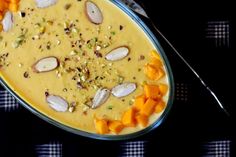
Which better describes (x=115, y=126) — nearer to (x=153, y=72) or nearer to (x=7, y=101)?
(x=153, y=72)

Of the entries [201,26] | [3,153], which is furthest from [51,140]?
[201,26]

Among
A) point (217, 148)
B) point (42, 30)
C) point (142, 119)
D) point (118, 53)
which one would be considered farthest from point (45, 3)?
point (217, 148)

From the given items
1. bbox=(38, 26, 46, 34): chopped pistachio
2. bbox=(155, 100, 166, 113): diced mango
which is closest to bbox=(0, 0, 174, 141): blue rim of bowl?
bbox=(155, 100, 166, 113): diced mango

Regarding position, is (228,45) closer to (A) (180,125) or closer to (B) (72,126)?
(A) (180,125)

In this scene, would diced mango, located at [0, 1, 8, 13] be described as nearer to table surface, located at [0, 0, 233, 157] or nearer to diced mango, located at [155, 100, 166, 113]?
table surface, located at [0, 0, 233, 157]

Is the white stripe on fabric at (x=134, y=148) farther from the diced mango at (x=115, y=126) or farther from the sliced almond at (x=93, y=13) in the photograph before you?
the sliced almond at (x=93, y=13)

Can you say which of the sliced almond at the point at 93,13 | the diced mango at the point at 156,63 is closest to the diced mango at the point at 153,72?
the diced mango at the point at 156,63
